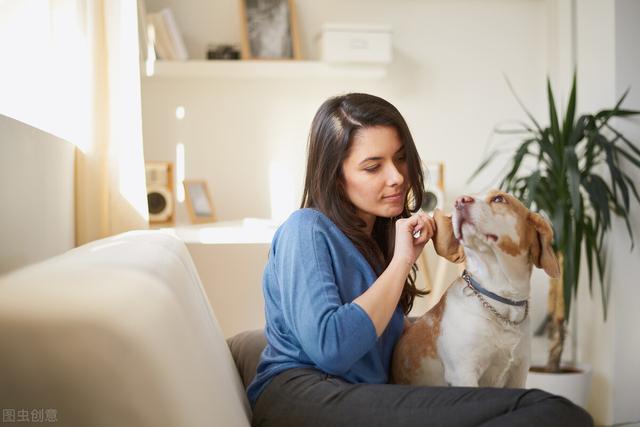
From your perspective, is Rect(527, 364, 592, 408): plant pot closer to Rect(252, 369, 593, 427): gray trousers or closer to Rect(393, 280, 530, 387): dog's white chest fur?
Rect(393, 280, 530, 387): dog's white chest fur

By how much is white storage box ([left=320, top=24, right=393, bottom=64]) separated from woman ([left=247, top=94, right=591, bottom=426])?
1.92 m

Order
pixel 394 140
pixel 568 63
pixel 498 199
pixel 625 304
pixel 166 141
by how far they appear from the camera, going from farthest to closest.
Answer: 1. pixel 166 141
2. pixel 568 63
3. pixel 625 304
4. pixel 394 140
5. pixel 498 199

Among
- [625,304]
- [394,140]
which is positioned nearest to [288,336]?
[394,140]

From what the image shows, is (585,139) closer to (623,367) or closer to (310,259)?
(623,367)

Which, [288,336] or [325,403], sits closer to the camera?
[325,403]

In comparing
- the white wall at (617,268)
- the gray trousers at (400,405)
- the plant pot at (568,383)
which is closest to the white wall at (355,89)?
the white wall at (617,268)

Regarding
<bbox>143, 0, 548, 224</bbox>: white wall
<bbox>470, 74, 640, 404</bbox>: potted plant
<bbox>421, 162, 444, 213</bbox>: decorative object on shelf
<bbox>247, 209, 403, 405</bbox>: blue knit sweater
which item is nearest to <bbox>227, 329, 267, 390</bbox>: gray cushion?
<bbox>247, 209, 403, 405</bbox>: blue knit sweater

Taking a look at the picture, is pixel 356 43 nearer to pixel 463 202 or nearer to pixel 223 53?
pixel 223 53

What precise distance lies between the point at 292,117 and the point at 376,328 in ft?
8.33

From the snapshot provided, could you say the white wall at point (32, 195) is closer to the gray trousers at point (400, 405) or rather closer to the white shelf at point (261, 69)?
the gray trousers at point (400, 405)

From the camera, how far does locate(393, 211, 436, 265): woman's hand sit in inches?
52.6

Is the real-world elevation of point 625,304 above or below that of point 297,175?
below

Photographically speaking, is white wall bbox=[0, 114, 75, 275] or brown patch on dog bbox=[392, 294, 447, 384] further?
brown patch on dog bbox=[392, 294, 447, 384]

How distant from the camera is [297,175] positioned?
3.68 m
